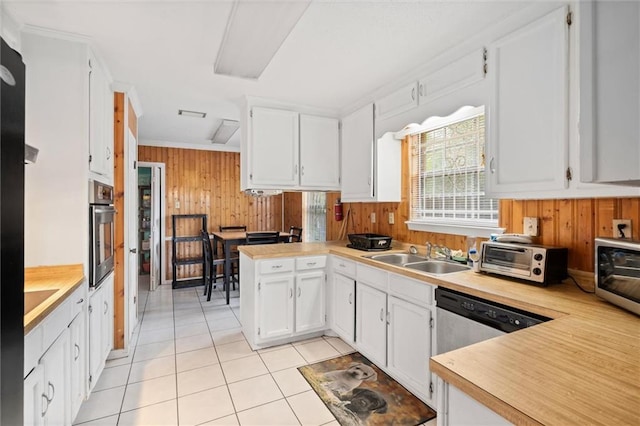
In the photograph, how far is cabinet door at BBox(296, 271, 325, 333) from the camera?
289cm

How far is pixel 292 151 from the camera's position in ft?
10.8

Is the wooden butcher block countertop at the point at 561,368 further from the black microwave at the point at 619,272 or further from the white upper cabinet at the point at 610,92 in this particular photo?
the white upper cabinet at the point at 610,92

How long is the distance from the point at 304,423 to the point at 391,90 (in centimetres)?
263

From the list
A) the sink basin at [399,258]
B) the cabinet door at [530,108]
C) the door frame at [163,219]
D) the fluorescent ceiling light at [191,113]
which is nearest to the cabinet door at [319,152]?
the sink basin at [399,258]

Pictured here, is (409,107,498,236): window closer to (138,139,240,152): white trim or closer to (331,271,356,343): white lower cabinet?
(331,271,356,343): white lower cabinet

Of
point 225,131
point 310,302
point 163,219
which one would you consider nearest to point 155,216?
point 163,219

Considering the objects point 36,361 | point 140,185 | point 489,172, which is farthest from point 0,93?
point 140,185

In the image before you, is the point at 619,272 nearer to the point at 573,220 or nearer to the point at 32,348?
the point at 573,220

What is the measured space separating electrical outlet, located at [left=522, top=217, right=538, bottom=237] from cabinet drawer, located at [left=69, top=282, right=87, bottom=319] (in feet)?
8.93

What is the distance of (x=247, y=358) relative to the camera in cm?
265

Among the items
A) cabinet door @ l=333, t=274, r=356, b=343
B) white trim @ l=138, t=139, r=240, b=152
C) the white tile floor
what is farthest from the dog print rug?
white trim @ l=138, t=139, r=240, b=152

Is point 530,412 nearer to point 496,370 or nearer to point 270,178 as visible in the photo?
point 496,370

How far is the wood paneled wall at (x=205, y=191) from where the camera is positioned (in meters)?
5.33

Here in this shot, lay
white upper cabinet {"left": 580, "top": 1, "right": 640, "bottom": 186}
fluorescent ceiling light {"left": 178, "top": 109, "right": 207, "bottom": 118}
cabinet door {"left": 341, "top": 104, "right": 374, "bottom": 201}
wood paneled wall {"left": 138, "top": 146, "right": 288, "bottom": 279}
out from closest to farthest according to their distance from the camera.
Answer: white upper cabinet {"left": 580, "top": 1, "right": 640, "bottom": 186} < cabinet door {"left": 341, "top": 104, "right": 374, "bottom": 201} < fluorescent ceiling light {"left": 178, "top": 109, "right": 207, "bottom": 118} < wood paneled wall {"left": 138, "top": 146, "right": 288, "bottom": 279}
